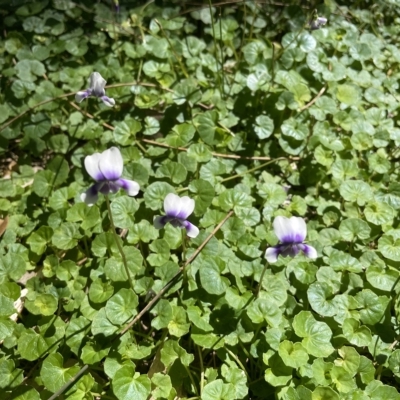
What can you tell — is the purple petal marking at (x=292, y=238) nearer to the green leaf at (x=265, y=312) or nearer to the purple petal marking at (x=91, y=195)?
the green leaf at (x=265, y=312)

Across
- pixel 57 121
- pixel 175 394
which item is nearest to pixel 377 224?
pixel 175 394

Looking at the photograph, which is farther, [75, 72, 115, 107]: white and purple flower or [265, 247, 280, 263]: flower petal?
[75, 72, 115, 107]: white and purple flower

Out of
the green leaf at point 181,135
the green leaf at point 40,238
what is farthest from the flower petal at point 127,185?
the green leaf at point 181,135

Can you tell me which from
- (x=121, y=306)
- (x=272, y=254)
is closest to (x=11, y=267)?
(x=121, y=306)

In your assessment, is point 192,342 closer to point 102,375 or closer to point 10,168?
point 102,375

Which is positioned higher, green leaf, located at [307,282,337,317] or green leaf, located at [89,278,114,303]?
green leaf, located at [307,282,337,317]

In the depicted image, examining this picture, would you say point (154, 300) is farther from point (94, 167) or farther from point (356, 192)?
point (356, 192)

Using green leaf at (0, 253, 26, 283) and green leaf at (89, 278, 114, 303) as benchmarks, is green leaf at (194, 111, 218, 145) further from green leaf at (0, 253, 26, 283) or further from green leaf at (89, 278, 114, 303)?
green leaf at (0, 253, 26, 283)

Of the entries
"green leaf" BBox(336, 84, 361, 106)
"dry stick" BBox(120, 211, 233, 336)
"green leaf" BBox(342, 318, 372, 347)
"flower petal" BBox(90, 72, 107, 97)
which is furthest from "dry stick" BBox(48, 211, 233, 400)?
"green leaf" BBox(336, 84, 361, 106)
